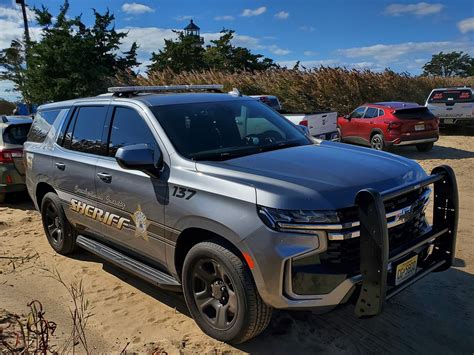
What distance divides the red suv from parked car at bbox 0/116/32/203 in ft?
31.6

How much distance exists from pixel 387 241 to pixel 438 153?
12.1m

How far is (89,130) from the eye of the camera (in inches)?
189

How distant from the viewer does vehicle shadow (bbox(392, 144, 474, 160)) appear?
42.9ft

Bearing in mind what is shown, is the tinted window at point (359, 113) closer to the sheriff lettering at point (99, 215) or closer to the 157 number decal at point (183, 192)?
the sheriff lettering at point (99, 215)

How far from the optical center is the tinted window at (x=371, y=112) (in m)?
13.8

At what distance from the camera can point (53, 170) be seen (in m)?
5.29

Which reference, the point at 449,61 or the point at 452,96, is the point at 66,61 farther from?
the point at 449,61

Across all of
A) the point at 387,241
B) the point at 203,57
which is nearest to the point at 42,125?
the point at 387,241

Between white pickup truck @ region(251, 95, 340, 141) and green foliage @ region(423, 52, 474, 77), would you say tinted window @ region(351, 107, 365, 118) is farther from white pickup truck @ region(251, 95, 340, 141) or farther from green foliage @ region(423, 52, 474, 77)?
green foliage @ region(423, 52, 474, 77)

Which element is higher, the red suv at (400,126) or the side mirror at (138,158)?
the side mirror at (138,158)

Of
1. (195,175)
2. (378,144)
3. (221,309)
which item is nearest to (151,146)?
(195,175)

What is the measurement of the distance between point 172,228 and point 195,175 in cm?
48

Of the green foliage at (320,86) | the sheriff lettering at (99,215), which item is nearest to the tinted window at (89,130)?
the sheriff lettering at (99,215)

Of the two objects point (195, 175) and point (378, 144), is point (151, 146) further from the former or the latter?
point (378, 144)
